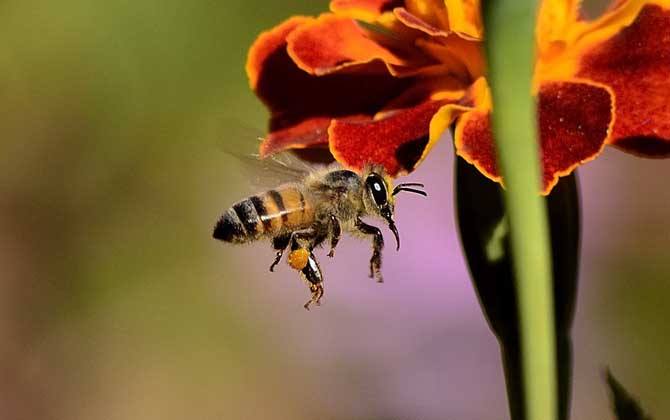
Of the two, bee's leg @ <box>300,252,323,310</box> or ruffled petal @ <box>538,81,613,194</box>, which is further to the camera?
bee's leg @ <box>300,252,323,310</box>

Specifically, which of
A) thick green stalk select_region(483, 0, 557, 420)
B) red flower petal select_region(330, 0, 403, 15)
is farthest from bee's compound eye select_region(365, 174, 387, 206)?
thick green stalk select_region(483, 0, 557, 420)

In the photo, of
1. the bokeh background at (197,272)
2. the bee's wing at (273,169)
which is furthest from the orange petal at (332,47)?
the bokeh background at (197,272)

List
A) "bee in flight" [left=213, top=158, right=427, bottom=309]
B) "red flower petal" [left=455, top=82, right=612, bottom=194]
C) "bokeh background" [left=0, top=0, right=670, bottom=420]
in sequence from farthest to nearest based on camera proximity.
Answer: "bokeh background" [left=0, top=0, right=670, bottom=420] → "bee in flight" [left=213, top=158, right=427, bottom=309] → "red flower petal" [left=455, top=82, right=612, bottom=194]

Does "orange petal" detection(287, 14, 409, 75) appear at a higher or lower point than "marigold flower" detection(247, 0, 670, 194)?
higher

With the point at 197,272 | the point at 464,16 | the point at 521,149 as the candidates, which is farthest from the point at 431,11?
the point at 197,272

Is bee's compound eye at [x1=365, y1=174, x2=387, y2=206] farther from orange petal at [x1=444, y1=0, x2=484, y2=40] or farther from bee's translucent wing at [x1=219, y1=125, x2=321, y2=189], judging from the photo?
orange petal at [x1=444, y1=0, x2=484, y2=40]

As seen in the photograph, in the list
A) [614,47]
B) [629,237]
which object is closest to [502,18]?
[614,47]

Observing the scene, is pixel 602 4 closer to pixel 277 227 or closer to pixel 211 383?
pixel 211 383

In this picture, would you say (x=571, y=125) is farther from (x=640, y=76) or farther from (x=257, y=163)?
(x=257, y=163)
